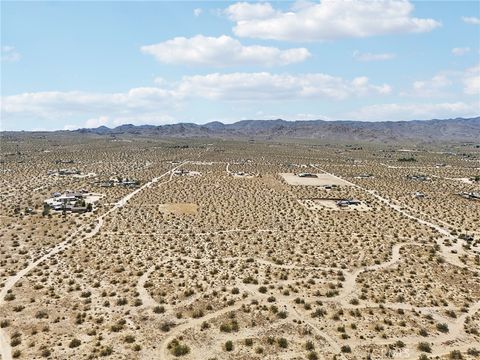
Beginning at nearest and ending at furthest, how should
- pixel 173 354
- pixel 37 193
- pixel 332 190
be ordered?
pixel 173 354, pixel 37 193, pixel 332 190

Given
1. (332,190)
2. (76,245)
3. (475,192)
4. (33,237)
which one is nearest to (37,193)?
(33,237)

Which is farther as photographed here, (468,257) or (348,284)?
(468,257)

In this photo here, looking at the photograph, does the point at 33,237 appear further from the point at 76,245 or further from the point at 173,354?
the point at 173,354

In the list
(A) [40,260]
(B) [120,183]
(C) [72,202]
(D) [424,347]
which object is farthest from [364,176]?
(D) [424,347]

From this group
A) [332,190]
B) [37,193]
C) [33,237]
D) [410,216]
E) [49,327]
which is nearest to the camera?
[49,327]

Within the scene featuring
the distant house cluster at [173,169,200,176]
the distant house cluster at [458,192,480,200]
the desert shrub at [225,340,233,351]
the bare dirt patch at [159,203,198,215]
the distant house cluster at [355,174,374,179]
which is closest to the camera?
the desert shrub at [225,340,233,351]

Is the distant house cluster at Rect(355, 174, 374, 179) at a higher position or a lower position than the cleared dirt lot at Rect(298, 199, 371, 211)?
lower

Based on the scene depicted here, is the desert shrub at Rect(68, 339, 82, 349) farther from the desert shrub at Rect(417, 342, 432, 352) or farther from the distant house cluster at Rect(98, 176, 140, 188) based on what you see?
the distant house cluster at Rect(98, 176, 140, 188)

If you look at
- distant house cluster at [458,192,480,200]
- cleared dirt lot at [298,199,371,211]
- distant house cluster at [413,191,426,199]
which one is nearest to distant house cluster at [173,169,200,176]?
cleared dirt lot at [298,199,371,211]

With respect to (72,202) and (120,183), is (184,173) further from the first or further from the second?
(72,202)

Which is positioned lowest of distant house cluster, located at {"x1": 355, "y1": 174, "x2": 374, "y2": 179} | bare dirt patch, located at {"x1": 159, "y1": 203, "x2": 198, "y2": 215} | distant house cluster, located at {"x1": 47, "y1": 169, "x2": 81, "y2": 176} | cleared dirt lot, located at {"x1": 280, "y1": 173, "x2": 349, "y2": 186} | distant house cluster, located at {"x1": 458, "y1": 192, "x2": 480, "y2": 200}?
distant house cluster, located at {"x1": 458, "y1": 192, "x2": 480, "y2": 200}
